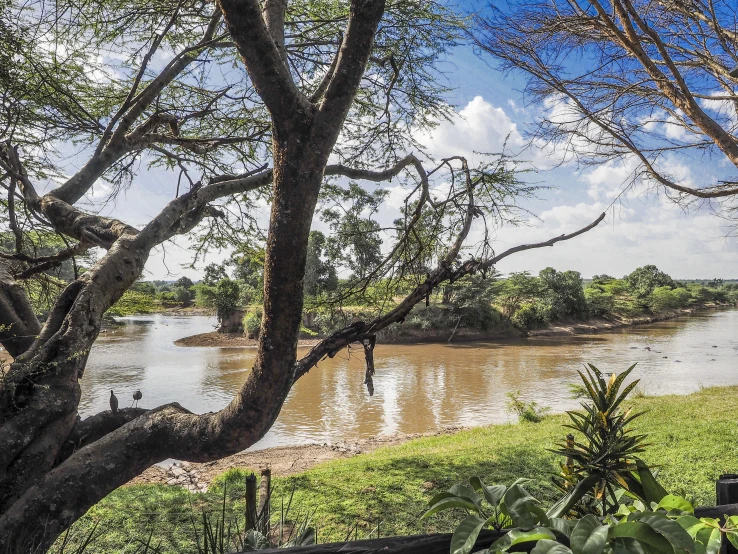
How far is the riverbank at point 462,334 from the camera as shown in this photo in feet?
79.1

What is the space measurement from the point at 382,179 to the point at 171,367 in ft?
54.7

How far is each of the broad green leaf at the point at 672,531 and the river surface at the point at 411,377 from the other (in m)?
6.33

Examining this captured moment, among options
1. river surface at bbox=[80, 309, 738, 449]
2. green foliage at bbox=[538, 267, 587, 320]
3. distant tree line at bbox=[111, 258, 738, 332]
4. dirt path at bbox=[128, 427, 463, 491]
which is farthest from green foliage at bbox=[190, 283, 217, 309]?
green foliage at bbox=[538, 267, 587, 320]

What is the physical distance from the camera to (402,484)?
5301mm

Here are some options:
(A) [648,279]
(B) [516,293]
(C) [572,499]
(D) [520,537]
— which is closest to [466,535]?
(D) [520,537]

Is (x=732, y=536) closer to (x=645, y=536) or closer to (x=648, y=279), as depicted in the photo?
(x=645, y=536)

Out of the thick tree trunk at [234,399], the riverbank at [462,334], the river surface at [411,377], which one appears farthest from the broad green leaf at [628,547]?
the riverbank at [462,334]

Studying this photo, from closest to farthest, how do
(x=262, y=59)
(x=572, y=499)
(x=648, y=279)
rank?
(x=572, y=499) < (x=262, y=59) < (x=648, y=279)

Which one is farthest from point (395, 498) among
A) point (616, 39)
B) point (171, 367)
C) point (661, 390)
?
point (171, 367)

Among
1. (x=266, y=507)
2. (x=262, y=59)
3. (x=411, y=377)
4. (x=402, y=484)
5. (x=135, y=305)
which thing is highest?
(x=262, y=59)

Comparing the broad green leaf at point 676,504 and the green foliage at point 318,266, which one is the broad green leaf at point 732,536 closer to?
the broad green leaf at point 676,504

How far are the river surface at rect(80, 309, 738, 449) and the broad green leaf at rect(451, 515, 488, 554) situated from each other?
20.6 feet

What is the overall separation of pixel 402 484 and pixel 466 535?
491cm

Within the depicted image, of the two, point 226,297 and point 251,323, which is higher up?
point 226,297
